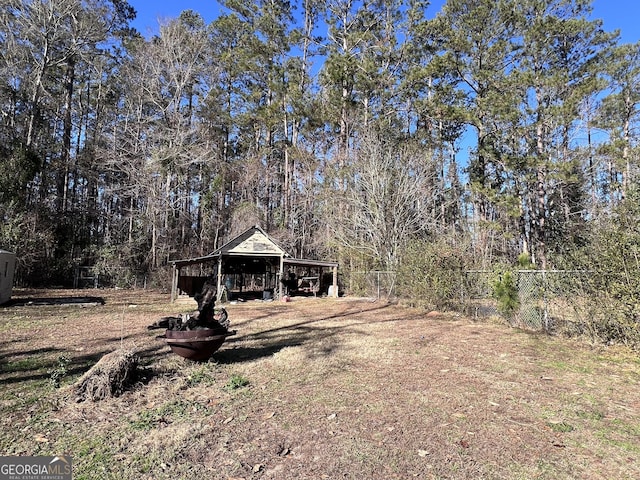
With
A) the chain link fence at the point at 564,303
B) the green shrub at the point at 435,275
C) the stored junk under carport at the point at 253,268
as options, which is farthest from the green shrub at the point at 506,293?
the stored junk under carport at the point at 253,268

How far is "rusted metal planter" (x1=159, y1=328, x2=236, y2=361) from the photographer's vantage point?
538 cm

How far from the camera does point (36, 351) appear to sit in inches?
261

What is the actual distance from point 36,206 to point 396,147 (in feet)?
69.5

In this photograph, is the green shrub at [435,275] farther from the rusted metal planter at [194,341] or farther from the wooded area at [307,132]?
the rusted metal planter at [194,341]

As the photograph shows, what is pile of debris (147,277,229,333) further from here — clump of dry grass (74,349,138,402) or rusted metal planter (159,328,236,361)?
clump of dry grass (74,349,138,402)

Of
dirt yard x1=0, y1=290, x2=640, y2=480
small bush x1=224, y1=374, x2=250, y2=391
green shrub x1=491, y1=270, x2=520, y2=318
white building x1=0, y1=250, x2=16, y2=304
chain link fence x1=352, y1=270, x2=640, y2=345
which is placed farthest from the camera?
white building x1=0, y1=250, x2=16, y2=304

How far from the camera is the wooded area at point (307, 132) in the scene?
18.5 metres

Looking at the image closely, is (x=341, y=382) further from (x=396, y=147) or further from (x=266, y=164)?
(x=266, y=164)

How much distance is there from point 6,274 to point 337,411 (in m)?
15.2

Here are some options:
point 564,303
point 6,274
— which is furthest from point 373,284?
point 6,274

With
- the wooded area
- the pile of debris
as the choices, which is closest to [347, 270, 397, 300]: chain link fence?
the wooded area

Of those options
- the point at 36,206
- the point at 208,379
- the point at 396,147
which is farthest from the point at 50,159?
the point at 208,379

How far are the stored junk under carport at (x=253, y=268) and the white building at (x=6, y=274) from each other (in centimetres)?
575

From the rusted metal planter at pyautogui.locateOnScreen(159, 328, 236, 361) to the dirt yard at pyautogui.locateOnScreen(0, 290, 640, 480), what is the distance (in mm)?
266
